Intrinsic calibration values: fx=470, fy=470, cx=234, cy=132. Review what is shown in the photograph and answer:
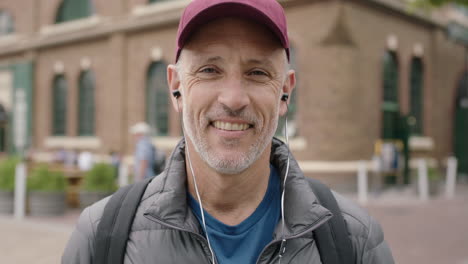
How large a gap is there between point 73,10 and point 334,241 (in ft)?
71.2

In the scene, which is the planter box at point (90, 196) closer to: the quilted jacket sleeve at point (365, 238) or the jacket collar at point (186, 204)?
the jacket collar at point (186, 204)

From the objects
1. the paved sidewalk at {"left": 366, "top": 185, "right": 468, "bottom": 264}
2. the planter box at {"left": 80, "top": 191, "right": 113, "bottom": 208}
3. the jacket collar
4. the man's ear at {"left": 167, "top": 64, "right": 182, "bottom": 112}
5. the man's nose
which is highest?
the man's ear at {"left": 167, "top": 64, "right": 182, "bottom": 112}

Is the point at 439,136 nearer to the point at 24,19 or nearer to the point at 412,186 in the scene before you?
the point at 412,186

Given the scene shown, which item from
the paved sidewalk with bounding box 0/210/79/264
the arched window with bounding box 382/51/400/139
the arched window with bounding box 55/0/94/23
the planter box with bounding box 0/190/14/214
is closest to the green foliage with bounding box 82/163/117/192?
the paved sidewalk with bounding box 0/210/79/264

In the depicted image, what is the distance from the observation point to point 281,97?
1708mm

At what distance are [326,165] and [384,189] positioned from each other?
2321 millimetres

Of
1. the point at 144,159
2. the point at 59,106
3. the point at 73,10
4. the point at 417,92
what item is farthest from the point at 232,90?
the point at 59,106

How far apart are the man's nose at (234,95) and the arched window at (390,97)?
588 inches

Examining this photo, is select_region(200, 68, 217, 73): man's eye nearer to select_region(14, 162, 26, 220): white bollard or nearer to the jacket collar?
the jacket collar

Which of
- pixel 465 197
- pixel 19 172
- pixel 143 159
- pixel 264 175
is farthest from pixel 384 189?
pixel 264 175

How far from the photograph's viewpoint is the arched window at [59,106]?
70.5ft

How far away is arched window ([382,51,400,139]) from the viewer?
15867 mm

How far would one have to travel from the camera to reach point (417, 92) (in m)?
17.7

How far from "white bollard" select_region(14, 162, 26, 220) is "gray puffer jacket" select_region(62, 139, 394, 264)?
920cm
